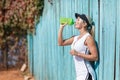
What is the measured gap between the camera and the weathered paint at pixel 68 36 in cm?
447

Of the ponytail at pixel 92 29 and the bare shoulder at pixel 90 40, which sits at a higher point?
the ponytail at pixel 92 29

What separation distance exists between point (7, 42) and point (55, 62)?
3.76 metres

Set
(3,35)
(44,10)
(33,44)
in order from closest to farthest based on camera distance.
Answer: (44,10), (33,44), (3,35)

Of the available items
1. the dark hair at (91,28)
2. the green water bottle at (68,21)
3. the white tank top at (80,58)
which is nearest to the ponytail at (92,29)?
the dark hair at (91,28)

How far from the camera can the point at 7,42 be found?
1107 centimetres

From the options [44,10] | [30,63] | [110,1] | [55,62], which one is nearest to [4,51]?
[30,63]

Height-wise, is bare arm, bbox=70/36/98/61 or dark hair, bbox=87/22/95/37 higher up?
dark hair, bbox=87/22/95/37

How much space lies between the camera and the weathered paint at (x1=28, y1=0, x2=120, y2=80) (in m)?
4.47

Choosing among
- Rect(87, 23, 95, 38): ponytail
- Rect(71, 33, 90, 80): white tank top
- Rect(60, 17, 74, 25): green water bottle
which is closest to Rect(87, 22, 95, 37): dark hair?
Rect(87, 23, 95, 38): ponytail

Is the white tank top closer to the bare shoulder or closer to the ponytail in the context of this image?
the bare shoulder

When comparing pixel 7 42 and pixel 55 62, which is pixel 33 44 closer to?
pixel 7 42

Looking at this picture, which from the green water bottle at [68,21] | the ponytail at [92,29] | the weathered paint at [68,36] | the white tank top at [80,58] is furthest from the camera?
the green water bottle at [68,21]

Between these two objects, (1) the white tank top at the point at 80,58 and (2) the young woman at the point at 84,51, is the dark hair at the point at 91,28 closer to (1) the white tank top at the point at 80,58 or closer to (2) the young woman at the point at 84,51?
(2) the young woman at the point at 84,51

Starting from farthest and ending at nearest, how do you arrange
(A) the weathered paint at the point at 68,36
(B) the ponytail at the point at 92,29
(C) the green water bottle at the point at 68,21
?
(C) the green water bottle at the point at 68,21 < (B) the ponytail at the point at 92,29 < (A) the weathered paint at the point at 68,36
